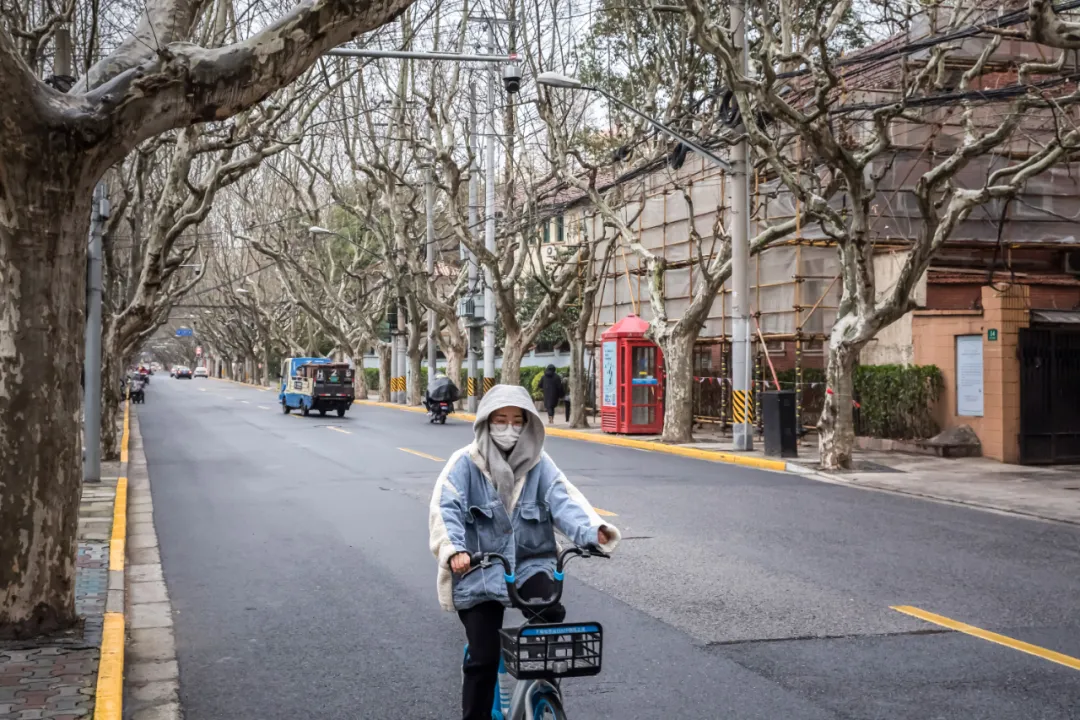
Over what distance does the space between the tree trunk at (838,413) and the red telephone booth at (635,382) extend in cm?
893

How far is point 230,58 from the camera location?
686 cm

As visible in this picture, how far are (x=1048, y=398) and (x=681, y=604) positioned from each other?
14.3 metres

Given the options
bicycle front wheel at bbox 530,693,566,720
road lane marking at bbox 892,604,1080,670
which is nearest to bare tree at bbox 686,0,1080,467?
road lane marking at bbox 892,604,1080,670

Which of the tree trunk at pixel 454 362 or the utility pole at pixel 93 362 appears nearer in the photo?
the utility pole at pixel 93 362

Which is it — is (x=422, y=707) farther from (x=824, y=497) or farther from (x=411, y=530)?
(x=824, y=497)

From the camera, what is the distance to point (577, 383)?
1238 inches

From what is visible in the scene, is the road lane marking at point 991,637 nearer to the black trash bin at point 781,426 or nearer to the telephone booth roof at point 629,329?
the black trash bin at point 781,426

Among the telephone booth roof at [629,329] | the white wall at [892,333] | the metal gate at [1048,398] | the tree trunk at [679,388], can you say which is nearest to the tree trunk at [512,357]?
the telephone booth roof at [629,329]

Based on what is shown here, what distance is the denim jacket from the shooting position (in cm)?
448

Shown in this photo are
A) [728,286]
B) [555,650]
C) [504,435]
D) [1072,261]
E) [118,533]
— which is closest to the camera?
[555,650]

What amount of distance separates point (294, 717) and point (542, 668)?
2427 mm

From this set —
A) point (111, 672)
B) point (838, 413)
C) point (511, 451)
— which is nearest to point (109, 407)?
point (838, 413)

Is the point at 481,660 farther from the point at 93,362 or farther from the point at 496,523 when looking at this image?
the point at 93,362

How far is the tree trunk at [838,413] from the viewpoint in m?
18.4
